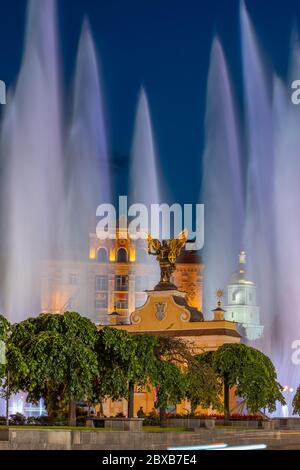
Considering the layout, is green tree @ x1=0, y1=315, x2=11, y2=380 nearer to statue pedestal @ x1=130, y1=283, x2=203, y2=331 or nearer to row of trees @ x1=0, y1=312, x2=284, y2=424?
row of trees @ x1=0, y1=312, x2=284, y2=424

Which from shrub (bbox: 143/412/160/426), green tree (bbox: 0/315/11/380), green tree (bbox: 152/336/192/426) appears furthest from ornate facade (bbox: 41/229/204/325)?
green tree (bbox: 0/315/11/380)

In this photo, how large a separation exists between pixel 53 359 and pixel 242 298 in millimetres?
112453

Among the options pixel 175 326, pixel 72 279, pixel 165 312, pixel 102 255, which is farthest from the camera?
pixel 102 255

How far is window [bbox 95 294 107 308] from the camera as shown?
144375 millimetres

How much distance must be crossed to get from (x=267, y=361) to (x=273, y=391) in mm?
2000

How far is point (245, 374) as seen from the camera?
5456 cm

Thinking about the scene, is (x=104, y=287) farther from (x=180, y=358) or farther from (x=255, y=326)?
(x=180, y=358)

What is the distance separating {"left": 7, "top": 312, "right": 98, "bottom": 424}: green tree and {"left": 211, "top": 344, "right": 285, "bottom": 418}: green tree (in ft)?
50.3

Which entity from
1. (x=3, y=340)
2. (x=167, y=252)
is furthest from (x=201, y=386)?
(x=167, y=252)

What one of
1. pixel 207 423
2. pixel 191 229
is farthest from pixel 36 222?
pixel 207 423

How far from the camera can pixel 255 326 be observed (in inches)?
5738

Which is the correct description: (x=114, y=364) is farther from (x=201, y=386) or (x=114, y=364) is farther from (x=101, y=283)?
(x=101, y=283)

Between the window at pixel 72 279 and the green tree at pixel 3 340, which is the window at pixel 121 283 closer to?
the window at pixel 72 279

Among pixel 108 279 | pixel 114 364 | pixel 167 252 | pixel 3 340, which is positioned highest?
pixel 108 279
